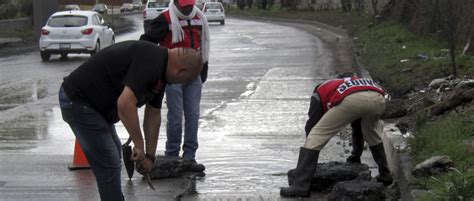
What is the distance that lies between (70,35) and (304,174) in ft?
62.5

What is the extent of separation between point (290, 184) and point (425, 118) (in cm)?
179

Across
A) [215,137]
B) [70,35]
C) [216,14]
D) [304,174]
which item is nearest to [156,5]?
[216,14]

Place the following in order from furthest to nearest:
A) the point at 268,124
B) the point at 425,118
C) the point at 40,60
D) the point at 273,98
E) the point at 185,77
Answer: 1. the point at 40,60
2. the point at 273,98
3. the point at 268,124
4. the point at 425,118
5. the point at 185,77

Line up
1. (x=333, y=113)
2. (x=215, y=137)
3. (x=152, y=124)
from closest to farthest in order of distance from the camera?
(x=152, y=124) < (x=333, y=113) < (x=215, y=137)

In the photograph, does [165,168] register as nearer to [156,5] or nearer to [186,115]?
[186,115]

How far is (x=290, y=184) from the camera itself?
7359mm

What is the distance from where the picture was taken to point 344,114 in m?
6.91

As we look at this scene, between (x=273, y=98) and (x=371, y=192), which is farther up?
(x=371, y=192)

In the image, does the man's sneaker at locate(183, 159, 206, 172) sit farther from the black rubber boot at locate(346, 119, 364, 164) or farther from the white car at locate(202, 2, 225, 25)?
the white car at locate(202, 2, 225, 25)

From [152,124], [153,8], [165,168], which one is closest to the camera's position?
[152,124]

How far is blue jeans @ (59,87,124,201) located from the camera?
17.3 ft

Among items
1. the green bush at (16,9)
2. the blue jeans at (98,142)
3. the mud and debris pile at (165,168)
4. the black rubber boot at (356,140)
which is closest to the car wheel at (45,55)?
the green bush at (16,9)

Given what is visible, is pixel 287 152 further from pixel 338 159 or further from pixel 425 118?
pixel 425 118

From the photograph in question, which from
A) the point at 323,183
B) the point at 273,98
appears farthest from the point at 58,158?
the point at 273,98
